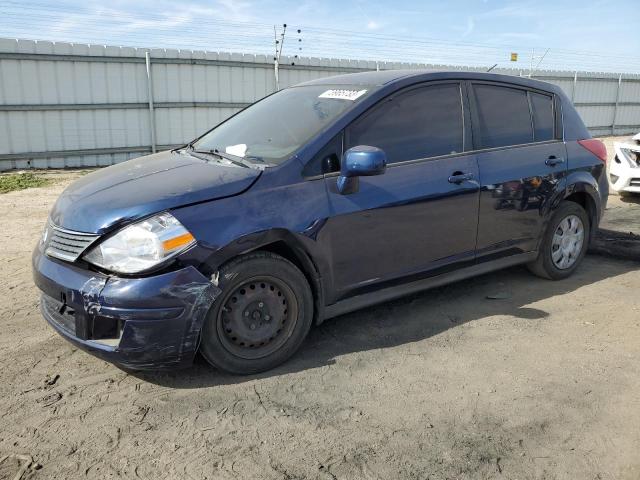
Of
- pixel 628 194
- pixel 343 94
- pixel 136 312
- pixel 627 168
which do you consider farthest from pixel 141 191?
pixel 628 194

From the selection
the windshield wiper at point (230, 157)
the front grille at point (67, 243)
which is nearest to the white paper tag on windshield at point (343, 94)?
the windshield wiper at point (230, 157)

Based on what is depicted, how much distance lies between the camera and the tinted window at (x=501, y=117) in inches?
166

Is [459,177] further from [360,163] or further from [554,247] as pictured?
[554,247]

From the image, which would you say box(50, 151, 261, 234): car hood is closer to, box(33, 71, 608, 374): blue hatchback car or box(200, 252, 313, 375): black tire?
box(33, 71, 608, 374): blue hatchback car

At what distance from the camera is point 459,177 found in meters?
3.95

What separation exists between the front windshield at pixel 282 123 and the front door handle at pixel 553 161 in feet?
5.84

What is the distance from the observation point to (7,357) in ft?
11.2

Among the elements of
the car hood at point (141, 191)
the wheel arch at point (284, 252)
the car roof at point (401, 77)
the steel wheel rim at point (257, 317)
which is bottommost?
the steel wheel rim at point (257, 317)

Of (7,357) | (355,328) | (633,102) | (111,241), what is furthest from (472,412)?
(633,102)

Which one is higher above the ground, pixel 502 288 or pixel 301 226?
pixel 301 226

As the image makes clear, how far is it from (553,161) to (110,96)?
10491mm

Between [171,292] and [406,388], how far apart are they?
54.5 inches

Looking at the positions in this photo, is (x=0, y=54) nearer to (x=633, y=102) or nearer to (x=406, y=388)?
(x=406, y=388)

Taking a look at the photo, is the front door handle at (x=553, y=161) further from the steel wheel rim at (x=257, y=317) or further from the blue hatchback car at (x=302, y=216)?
the steel wheel rim at (x=257, y=317)
